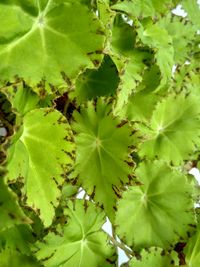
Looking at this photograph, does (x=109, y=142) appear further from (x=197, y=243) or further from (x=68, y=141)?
(x=197, y=243)

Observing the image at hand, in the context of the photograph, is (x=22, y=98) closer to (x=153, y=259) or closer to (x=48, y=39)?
(x=48, y=39)

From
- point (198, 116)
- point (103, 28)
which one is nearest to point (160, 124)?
point (198, 116)

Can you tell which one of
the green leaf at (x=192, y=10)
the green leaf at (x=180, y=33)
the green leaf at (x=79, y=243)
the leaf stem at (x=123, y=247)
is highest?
the green leaf at (x=192, y=10)

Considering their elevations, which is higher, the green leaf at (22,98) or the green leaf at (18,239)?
the green leaf at (22,98)

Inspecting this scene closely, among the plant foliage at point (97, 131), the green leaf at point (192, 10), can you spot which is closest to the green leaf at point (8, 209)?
the plant foliage at point (97, 131)

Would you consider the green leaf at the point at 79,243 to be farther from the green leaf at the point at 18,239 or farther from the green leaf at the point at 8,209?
Result: the green leaf at the point at 8,209

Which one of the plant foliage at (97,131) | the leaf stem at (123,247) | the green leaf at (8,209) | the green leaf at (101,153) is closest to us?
the green leaf at (8,209)
